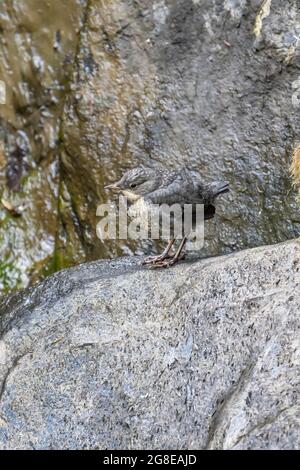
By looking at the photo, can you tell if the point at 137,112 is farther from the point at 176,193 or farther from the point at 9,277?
the point at 9,277

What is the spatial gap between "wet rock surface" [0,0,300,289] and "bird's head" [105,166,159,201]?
54.4 inches

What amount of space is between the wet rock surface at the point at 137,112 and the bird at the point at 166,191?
1.14m

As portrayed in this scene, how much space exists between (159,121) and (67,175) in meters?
1.23

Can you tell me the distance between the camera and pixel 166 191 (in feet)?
17.4

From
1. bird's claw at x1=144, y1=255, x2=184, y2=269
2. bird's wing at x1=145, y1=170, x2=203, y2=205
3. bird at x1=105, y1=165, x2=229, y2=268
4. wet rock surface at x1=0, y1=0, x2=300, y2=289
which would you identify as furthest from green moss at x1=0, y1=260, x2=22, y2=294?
bird's wing at x1=145, y1=170, x2=203, y2=205

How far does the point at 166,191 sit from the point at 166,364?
1.56 m

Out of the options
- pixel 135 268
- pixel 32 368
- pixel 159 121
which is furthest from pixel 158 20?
pixel 32 368

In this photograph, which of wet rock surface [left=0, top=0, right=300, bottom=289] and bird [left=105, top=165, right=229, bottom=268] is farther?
wet rock surface [left=0, top=0, right=300, bottom=289]

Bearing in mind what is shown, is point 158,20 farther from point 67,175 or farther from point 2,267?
point 2,267

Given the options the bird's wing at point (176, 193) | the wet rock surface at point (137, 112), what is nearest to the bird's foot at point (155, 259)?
the bird's wing at point (176, 193)

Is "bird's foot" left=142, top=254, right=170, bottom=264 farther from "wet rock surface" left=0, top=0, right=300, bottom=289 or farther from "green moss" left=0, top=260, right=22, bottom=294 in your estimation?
"green moss" left=0, top=260, right=22, bottom=294

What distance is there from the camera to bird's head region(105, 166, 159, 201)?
5395mm

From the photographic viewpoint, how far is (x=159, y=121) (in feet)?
22.9

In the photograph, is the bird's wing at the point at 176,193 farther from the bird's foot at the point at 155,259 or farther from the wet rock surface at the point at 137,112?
the wet rock surface at the point at 137,112
